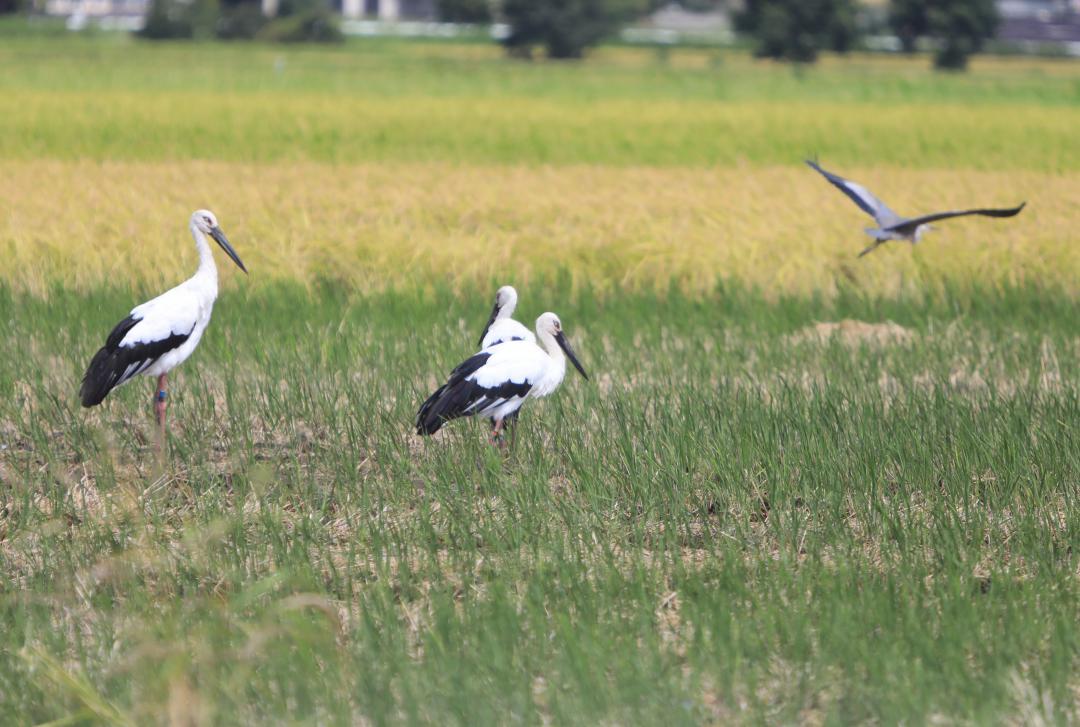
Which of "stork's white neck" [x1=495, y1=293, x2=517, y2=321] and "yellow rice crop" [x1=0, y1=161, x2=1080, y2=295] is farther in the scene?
"yellow rice crop" [x1=0, y1=161, x2=1080, y2=295]

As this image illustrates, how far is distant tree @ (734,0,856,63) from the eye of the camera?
67000mm

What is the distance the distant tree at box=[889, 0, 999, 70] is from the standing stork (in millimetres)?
60774

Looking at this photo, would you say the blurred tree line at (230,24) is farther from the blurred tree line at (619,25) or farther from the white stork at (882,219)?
the white stork at (882,219)

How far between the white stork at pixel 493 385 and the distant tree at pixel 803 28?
62.5 meters

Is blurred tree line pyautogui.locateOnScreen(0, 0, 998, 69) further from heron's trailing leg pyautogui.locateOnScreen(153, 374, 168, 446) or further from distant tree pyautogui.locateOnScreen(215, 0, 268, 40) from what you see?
heron's trailing leg pyautogui.locateOnScreen(153, 374, 168, 446)

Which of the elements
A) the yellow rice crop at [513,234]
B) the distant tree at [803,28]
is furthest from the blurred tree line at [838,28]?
the yellow rice crop at [513,234]

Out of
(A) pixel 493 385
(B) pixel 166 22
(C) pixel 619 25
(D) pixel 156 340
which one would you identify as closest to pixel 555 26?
(C) pixel 619 25

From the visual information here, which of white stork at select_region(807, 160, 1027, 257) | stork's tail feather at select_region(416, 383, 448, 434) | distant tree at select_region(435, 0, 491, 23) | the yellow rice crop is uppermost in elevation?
white stork at select_region(807, 160, 1027, 257)

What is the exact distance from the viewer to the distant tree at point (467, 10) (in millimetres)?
91375

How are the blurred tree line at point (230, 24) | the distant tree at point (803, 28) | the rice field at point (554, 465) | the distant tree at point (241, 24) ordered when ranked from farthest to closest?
the distant tree at point (241, 24) → the blurred tree line at point (230, 24) → the distant tree at point (803, 28) → the rice field at point (554, 465)

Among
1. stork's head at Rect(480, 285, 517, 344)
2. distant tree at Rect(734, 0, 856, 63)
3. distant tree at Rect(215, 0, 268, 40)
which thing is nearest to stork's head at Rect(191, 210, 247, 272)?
stork's head at Rect(480, 285, 517, 344)

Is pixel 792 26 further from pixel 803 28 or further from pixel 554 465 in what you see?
pixel 554 465

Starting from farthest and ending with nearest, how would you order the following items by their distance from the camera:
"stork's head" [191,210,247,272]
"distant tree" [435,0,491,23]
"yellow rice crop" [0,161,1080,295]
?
1. "distant tree" [435,0,491,23]
2. "yellow rice crop" [0,161,1080,295]
3. "stork's head" [191,210,247,272]

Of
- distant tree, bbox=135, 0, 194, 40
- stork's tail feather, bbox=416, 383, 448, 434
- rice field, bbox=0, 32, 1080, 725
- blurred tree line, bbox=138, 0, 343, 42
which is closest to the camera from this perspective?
rice field, bbox=0, 32, 1080, 725
